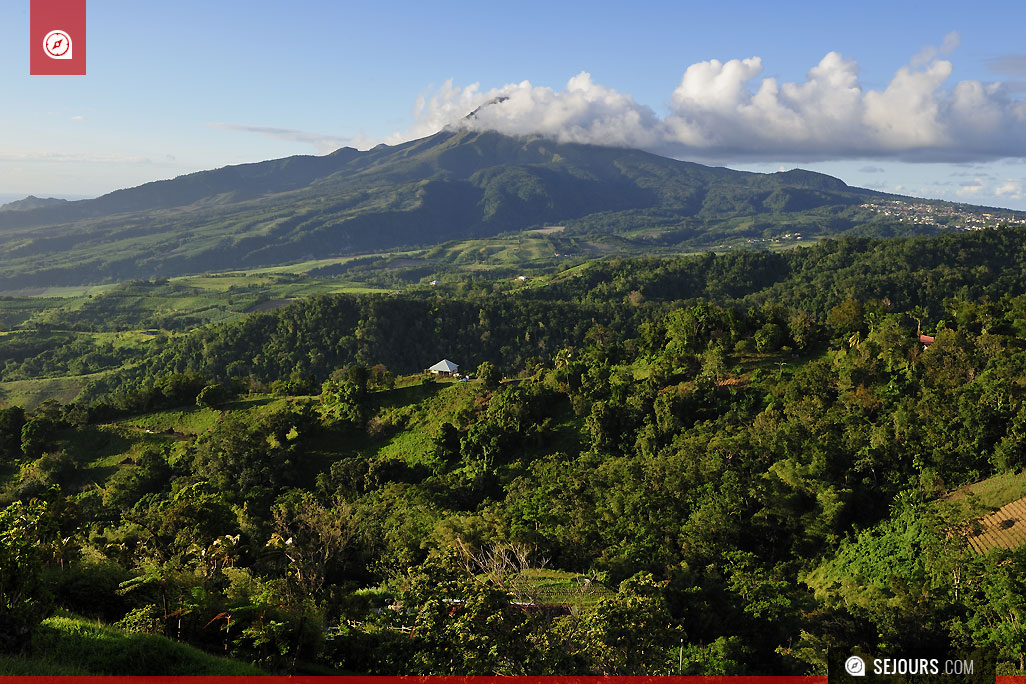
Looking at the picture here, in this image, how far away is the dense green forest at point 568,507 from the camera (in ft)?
45.5

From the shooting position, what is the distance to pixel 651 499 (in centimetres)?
2758

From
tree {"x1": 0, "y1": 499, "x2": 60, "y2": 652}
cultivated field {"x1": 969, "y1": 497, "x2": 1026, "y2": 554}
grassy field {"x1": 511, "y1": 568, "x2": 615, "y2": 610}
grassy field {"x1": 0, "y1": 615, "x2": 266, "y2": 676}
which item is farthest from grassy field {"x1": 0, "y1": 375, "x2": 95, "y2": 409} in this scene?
cultivated field {"x1": 969, "y1": 497, "x2": 1026, "y2": 554}

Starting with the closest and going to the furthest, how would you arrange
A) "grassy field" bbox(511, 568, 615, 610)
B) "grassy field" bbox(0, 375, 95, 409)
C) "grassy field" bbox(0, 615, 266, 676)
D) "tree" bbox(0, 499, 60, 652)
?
"tree" bbox(0, 499, 60, 652)
"grassy field" bbox(0, 615, 266, 676)
"grassy field" bbox(511, 568, 615, 610)
"grassy field" bbox(0, 375, 95, 409)

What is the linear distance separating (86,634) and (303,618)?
3.96m

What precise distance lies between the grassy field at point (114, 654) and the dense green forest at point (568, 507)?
0.35 m

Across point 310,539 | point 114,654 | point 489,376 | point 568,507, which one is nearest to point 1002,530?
point 568,507

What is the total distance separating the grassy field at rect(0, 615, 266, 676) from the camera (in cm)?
1127

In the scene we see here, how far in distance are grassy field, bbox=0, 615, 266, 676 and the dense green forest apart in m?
0.35

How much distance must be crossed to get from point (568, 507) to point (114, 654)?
18.9 metres

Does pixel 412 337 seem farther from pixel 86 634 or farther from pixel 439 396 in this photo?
pixel 86 634

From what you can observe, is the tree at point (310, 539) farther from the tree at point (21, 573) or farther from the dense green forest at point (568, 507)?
the tree at point (21, 573)

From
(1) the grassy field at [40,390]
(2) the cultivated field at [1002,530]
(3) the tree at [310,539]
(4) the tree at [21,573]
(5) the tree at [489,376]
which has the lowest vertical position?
(1) the grassy field at [40,390]

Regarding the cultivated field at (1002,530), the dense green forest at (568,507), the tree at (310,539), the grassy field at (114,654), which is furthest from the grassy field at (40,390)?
the cultivated field at (1002,530)

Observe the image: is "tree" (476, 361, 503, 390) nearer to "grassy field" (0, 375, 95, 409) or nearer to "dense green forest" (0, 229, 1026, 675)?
"dense green forest" (0, 229, 1026, 675)
